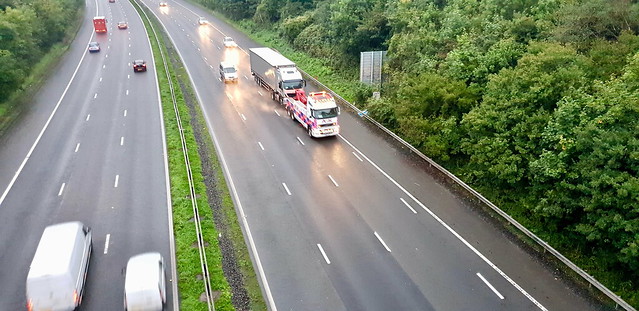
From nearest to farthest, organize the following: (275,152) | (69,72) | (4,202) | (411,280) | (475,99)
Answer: (411,280) → (4,202) → (475,99) → (275,152) → (69,72)

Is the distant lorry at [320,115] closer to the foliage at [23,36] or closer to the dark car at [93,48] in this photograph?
the foliage at [23,36]

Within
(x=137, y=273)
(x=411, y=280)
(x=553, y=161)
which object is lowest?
(x=411, y=280)

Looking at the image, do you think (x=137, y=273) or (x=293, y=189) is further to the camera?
(x=293, y=189)

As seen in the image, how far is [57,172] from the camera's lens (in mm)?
28812

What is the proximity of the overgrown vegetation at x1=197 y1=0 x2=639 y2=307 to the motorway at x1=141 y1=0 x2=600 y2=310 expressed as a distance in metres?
2.19

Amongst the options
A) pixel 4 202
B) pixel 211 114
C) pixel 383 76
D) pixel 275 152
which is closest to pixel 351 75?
pixel 383 76

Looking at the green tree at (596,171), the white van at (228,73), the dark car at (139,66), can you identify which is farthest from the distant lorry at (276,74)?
the green tree at (596,171)

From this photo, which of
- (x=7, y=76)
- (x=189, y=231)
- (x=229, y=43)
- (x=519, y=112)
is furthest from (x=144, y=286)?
(x=229, y=43)

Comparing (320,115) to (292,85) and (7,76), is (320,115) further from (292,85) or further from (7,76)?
(7,76)

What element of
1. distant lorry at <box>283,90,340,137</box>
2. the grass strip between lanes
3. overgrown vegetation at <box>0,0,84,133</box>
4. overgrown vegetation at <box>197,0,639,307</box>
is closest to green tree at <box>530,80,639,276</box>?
overgrown vegetation at <box>197,0,639,307</box>

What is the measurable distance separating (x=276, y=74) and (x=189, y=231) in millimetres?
22547

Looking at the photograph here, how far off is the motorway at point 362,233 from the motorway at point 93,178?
4.90 metres

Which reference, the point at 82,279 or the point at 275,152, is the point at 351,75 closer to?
the point at 275,152

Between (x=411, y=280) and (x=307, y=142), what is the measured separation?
16.6 meters
